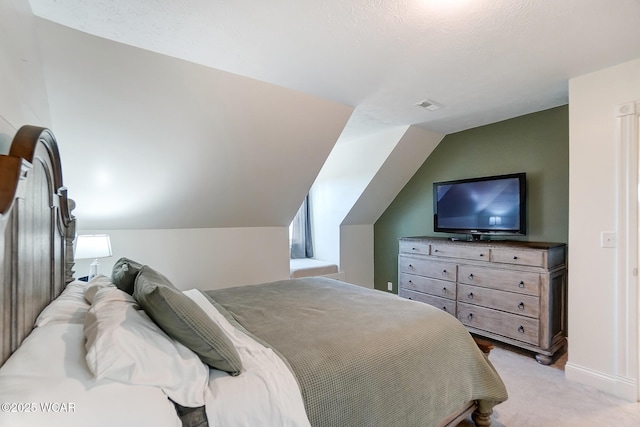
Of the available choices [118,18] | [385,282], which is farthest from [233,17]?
[385,282]

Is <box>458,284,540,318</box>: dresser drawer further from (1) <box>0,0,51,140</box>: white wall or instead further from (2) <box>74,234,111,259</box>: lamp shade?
(1) <box>0,0,51,140</box>: white wall

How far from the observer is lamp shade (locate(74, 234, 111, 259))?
251 centimetres

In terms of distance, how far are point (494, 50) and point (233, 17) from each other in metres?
1.69

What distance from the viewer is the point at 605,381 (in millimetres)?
2299

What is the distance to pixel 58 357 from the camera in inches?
35.7

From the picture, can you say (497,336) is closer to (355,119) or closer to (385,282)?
(385,282)

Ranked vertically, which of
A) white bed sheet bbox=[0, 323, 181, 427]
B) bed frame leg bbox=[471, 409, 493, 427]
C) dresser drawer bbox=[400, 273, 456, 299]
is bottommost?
bed frame leg bbox=[471, 409, 493, 427]

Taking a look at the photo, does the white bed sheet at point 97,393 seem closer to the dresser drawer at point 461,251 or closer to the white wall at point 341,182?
the dresser drawer at point 461,251

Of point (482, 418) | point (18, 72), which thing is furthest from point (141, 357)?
point (482, 418)

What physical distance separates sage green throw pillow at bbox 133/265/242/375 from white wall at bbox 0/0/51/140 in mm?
751

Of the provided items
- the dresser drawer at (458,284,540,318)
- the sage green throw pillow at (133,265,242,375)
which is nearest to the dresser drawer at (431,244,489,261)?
the dresser drawer at (458,284,540,318)

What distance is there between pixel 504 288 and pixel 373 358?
2.22 m

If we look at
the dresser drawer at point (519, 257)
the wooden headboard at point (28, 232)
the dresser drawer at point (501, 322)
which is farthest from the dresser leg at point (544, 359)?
the wooden headboard at point (28, 232)

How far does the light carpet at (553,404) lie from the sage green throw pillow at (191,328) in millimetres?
1653
